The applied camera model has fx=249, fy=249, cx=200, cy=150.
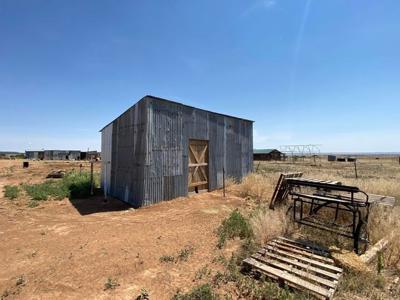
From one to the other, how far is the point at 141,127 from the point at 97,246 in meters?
5.78

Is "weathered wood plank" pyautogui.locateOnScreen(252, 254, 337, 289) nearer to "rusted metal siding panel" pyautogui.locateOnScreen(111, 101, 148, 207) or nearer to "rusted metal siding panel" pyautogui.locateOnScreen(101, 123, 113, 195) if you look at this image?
"rusted metal siding panel" pyautogui.locateOnScreen(111, 101, 148, 207)

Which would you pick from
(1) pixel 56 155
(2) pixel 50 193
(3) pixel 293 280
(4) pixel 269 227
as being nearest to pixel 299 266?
(3) pixel 293 280

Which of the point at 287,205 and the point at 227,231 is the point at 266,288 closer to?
the point at 227,231

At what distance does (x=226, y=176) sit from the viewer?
14695 millimetres

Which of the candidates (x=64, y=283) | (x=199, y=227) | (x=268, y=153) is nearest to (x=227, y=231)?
(x=199, y=227)

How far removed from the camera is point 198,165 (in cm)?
1297

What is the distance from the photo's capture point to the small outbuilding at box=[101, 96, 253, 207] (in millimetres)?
10672

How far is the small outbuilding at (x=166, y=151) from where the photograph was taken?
10.7m

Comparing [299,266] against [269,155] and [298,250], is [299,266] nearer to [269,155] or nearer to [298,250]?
[298,250]

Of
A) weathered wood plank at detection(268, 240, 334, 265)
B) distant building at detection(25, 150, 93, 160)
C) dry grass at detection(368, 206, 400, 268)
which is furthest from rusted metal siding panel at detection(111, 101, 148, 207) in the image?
distant building at detection(25, 150, 93, 160)

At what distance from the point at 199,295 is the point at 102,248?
3.23 m

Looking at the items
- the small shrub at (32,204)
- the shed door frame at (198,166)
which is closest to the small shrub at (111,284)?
the shed door frame at (198,166)

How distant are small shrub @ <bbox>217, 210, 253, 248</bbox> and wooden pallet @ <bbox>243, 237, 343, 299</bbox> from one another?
0.99 metres

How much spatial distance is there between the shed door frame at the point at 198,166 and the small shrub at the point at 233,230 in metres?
5.52
